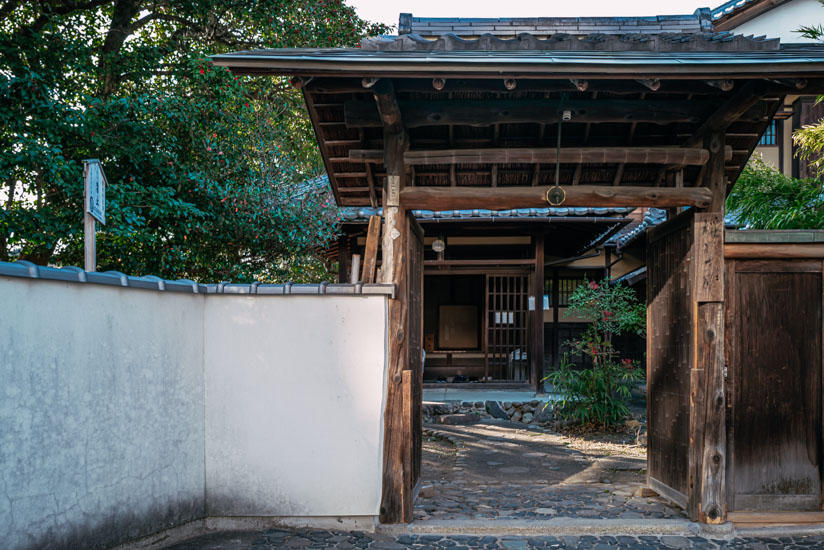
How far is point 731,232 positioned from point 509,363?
908cm

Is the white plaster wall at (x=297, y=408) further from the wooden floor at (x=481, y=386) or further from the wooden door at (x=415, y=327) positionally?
the wooden floor at (x=481, y=386)

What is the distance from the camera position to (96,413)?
4.11 metres

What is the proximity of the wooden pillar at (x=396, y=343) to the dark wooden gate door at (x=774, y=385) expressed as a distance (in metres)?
2.86

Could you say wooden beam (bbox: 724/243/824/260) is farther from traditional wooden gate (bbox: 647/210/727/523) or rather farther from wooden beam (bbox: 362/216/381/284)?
wooden beam (bbox: 362/216/381/284)

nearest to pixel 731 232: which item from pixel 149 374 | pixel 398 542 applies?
pixel 398 542

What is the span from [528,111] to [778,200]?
5342 millimetres

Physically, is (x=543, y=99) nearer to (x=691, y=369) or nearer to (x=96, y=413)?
(x=691, y=369)

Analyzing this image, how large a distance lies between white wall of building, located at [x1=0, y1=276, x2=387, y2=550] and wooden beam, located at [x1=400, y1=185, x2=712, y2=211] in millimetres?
1052

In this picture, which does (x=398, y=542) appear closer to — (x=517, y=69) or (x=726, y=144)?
(x=517, y=69)

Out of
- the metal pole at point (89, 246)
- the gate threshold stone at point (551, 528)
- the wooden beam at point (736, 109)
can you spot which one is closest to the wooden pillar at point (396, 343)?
the gate threshold stone at point (551, 528)

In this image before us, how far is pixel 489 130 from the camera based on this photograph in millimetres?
5812

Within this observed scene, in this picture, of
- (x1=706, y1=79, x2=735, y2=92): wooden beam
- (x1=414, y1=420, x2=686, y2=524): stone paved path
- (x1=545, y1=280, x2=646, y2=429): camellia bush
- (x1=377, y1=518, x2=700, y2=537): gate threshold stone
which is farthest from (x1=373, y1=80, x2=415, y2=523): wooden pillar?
(x1=545, y1=280, x2=646, y2=429): camellia bush

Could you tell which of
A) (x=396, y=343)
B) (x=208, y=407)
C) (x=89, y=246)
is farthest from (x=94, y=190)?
(x=396, y=343)

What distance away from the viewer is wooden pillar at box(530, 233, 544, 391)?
41.5 ft
